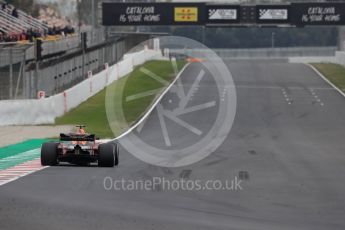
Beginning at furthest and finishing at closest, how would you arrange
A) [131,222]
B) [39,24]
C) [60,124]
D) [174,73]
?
[39,24]
[174,73]
[60,124]
[131,222]

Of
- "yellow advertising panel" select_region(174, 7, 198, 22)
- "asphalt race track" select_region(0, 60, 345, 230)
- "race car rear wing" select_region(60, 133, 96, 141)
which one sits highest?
"yellow advertising panel" select_region(174, 7, 198, 22)

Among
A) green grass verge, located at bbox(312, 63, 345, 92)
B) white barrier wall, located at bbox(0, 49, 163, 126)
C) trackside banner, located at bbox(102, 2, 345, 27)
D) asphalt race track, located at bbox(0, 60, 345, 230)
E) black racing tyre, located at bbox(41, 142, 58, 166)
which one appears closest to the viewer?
asphalt race track, located at bbox(0, 60, 345, 230)

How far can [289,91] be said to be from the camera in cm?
5538

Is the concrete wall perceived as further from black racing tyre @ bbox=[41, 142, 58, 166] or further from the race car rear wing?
the race car rear wing

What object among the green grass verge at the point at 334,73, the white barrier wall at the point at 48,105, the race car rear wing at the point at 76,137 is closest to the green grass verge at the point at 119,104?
the white barrier wall at the point at 48,105

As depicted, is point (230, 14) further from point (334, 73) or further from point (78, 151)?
point (78, 151)

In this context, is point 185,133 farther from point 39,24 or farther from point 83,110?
point 39,24

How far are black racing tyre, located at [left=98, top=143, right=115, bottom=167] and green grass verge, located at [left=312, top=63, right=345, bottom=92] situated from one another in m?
35.3

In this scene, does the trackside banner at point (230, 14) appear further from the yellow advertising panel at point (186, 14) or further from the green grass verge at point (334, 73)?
the green grass verge at point (334, 73)

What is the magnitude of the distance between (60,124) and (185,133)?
6.21m

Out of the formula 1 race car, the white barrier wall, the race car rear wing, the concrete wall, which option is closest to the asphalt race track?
the formula 1 race car

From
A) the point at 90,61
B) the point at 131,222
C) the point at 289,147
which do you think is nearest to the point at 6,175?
the point at 131,222

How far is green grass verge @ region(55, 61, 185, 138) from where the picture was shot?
1550 inches

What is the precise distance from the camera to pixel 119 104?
1944 inches
